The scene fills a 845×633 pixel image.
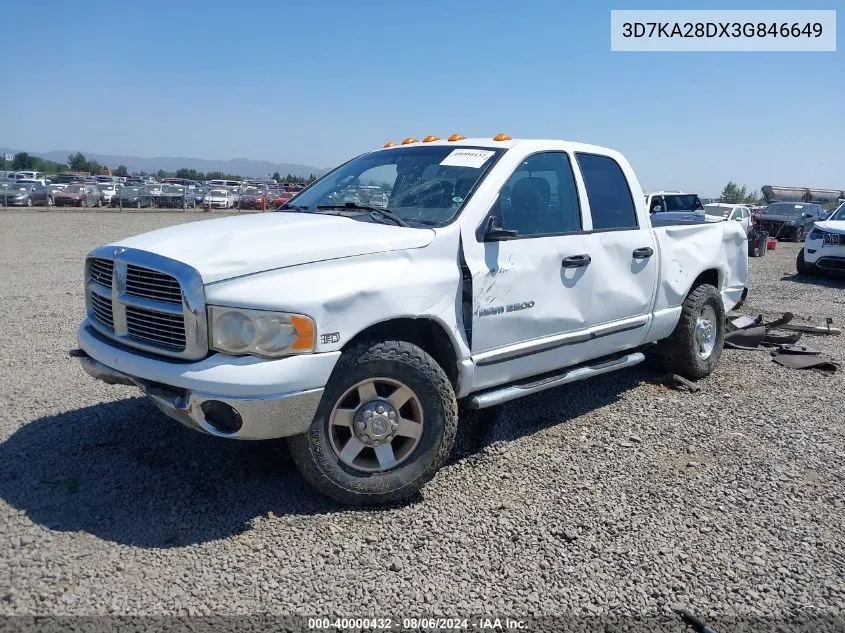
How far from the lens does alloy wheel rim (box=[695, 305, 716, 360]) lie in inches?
237

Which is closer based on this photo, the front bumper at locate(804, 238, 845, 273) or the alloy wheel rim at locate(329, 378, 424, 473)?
the alloy wheel rim at locate(329, 378, 424, 473)

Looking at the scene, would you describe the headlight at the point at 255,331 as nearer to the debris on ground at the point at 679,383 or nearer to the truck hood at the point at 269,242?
the truck hood at the point at 269,242

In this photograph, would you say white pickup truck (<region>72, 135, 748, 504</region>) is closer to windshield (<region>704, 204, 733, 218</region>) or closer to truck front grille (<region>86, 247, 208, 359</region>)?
truck front grille (<region>86, 247, 208, 359</region>)

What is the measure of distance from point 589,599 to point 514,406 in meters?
2.36

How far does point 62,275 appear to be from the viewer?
445 inches

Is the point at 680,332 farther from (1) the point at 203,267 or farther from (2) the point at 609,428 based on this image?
(1) the point at 203,267

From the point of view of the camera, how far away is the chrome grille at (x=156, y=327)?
3236 mm

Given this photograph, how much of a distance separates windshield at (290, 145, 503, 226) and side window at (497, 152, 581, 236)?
0.73ft

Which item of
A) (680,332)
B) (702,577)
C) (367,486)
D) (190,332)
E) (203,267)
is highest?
(203,267)

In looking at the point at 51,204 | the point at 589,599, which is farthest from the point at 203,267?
the point at 51,204

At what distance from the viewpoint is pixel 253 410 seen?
3104mm

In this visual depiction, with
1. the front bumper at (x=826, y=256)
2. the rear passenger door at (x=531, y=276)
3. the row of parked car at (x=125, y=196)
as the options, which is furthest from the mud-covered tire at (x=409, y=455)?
the row of parked car at (x=125, y=196)

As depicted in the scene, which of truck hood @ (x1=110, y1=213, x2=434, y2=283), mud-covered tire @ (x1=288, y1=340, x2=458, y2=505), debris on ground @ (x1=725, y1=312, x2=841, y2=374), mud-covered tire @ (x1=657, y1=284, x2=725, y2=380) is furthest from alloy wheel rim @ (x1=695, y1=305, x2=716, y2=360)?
truck hood @ (x1=110, y1=213, x2=434, y2=283)

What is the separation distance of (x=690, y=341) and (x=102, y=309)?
15.0 ft
